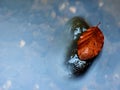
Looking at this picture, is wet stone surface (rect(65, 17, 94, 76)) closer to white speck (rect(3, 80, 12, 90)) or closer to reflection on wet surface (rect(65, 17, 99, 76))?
reflection on wet surface (rect(65, 17, 99, 76))

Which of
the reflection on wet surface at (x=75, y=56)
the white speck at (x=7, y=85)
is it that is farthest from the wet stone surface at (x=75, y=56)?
the white speck at (x=7, y=85)

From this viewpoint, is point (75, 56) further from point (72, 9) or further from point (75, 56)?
point (72, 9)

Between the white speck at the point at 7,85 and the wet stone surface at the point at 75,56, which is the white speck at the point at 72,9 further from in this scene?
the white speck at the point at 7,85

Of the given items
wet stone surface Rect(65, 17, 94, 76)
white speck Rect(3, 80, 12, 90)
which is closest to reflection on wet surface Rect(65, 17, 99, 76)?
wet stone surface Rect(65, 17, 94, 76)

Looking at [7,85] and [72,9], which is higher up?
[72,9]

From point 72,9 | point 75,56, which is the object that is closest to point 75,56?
point 75,56

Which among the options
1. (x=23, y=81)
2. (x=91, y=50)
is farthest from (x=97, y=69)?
(x=23, y=81)

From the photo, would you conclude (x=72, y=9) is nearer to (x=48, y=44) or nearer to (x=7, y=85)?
(x=48, y=44)

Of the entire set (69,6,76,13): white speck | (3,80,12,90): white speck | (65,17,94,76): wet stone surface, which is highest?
(69,6,76,13): white speck
